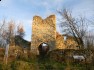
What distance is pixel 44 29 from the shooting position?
34.7 meters

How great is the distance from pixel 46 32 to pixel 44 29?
519mm

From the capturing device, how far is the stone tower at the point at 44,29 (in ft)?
112

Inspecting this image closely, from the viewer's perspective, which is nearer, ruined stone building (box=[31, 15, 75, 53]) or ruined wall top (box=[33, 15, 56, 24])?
ruined stone building (box=[31, 15, 75, 53])

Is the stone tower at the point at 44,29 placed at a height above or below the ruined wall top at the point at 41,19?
below

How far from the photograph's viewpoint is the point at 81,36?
2991cm

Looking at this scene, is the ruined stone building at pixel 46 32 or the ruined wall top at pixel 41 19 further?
the ruined wall top at pixel 41 19

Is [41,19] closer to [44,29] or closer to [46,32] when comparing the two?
[44,29]

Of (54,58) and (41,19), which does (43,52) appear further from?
(41,19)

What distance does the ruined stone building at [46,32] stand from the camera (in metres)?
34.0

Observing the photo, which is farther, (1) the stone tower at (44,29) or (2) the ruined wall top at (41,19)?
(2) the ruined wall top at (41,19)

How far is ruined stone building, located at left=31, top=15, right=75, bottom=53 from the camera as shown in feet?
111

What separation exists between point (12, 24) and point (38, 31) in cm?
1225

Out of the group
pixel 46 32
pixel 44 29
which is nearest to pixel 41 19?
pixel 44 29

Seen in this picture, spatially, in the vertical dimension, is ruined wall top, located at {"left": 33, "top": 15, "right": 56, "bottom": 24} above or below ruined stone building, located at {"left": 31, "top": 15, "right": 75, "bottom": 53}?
above
